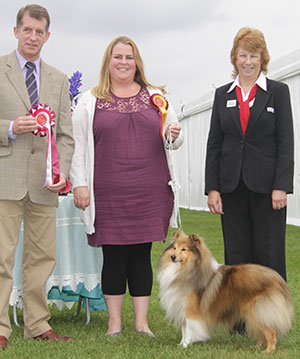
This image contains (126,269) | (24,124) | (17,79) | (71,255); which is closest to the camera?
(24,124)

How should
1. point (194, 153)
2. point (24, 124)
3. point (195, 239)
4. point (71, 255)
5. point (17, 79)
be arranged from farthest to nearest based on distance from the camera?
point (194, 153) < point (71, 255) < point (195, 239) < point (17, 79) < point (24, 124)

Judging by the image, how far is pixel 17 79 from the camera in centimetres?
285

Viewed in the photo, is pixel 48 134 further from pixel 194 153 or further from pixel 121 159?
pixel 194 153

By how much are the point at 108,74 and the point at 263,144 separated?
3.20 feet

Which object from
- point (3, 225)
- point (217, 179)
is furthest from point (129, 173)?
point (3, 225)

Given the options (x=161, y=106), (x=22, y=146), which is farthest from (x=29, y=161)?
(x=161, y=106)

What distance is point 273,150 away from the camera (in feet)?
9.96

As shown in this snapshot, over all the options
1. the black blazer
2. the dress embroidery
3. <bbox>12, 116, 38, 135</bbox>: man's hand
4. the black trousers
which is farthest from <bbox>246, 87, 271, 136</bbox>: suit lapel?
<bbox>12, 116, 38, 135</bbox>: man's hand

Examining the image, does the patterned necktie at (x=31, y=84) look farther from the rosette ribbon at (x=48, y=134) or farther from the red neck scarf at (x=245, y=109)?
the red neck scarf at (x=245, y=109)

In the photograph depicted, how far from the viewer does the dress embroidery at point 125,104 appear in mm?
3061

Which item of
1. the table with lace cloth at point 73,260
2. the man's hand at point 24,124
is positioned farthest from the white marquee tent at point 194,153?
the man's hand at point 24,124

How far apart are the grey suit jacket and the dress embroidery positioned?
0.26m

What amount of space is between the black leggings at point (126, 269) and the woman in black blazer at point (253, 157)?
0.53 m

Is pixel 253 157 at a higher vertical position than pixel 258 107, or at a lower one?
lower
